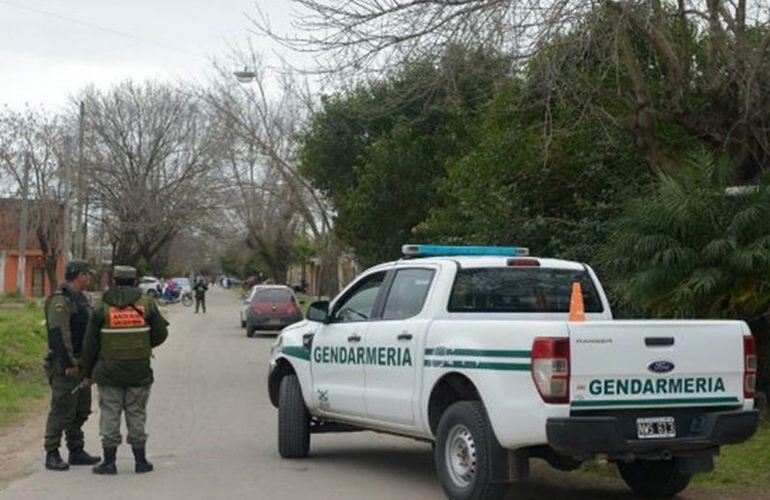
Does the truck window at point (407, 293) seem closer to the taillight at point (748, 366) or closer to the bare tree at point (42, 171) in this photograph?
the taillight at point (748, 366)

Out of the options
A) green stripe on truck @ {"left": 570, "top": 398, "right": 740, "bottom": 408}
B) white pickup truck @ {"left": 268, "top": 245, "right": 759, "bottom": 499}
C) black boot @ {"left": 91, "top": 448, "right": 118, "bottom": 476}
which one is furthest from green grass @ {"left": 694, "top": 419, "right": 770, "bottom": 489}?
black boot @ {"left": 91, "top": 448, "right": 118, "bottom": 476}

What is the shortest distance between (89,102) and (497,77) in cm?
4747

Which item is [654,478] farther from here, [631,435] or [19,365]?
[19,365]

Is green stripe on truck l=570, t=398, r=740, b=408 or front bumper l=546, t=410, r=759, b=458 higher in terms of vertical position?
green stripe on truck l=570, t=398, r=740, b=408

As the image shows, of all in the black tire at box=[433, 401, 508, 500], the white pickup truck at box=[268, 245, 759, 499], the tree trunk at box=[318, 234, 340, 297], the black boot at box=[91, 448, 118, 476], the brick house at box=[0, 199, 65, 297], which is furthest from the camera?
the brick house at box=[0, 199, 65, 297]

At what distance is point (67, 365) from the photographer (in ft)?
36.6

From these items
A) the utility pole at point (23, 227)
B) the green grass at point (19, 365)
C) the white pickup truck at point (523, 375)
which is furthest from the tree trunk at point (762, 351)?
the utility pole at point (23, 227)

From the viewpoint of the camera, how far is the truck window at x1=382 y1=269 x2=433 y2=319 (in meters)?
10.3

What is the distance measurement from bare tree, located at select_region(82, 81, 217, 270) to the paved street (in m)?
43.6

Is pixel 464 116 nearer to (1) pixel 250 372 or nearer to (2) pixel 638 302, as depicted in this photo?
(1) pixel 250 372

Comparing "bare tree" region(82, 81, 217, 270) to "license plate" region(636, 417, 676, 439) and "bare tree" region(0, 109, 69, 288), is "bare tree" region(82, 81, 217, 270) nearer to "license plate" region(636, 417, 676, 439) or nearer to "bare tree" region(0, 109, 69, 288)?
"bare tree" region(0, 109, 69, 288)

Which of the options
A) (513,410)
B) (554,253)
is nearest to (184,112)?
(554,253)

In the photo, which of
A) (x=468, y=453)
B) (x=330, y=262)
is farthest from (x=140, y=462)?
(x=330, y=262)

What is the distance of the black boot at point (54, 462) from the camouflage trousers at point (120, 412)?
24.0 inches
